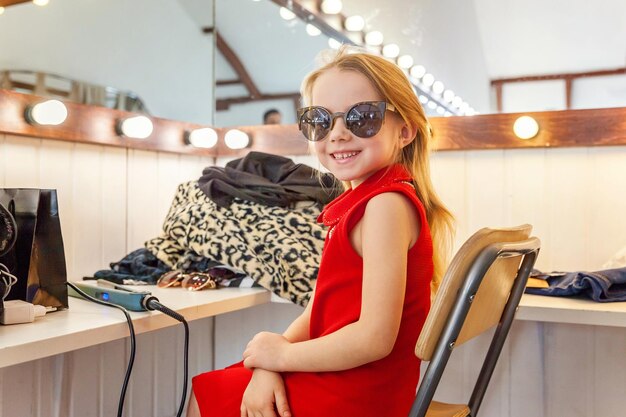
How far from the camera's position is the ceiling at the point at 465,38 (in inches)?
63.1

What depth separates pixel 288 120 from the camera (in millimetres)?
2000

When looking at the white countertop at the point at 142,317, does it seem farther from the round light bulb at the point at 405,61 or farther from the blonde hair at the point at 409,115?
the round light bulb at the point at 405,61

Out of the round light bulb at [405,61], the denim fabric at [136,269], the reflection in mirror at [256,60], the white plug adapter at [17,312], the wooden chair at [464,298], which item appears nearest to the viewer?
the wooden chair at [464,298]

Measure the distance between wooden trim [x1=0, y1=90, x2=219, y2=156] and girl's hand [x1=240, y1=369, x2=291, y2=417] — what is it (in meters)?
0.84

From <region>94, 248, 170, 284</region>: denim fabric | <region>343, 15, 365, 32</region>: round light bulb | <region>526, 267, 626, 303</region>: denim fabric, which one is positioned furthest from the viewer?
<region>343, 15, 365, 32</region>: round light bulb

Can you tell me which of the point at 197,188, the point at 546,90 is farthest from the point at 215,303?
the point at 546,90

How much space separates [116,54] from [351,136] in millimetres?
1010

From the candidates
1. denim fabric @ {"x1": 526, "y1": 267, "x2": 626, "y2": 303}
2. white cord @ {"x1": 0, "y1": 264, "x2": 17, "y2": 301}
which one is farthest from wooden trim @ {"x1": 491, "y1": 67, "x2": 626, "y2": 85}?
white cord @ {"x1": 0, "y1": 264, "x2": 17, "y2": 301}

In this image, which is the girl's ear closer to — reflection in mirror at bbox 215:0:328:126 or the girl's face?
the girl's face

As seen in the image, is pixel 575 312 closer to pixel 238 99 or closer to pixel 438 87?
pixel 438 87

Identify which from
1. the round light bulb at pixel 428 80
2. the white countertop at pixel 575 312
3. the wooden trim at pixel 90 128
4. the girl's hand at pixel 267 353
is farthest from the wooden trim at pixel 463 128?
the girl's hand at pixel 267 353

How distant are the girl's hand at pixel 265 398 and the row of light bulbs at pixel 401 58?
95 centimetres

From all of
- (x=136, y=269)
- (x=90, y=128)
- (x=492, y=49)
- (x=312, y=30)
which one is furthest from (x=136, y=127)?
(x=492, y=49)

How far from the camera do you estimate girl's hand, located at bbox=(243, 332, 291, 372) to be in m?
0.96
